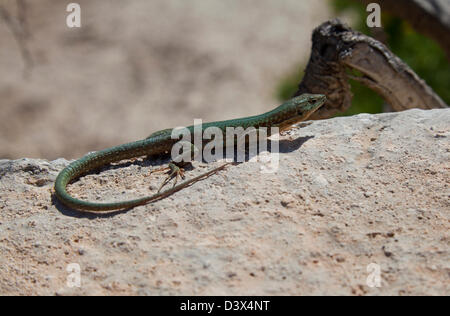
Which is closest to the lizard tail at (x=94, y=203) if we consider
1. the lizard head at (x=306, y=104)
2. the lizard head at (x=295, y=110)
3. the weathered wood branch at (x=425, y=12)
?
the lizard head at (x=295, y=110)

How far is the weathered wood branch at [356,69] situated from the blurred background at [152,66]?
3.79m

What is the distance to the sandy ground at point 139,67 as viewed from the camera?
1178 cm

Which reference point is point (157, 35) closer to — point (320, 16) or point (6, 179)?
point (320, 16)

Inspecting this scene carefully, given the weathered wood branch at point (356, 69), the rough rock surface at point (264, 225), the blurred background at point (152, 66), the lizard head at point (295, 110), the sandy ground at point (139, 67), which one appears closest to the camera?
the rough rock surface at point (264, 225)

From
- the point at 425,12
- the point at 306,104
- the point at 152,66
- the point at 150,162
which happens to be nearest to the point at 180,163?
the point at 150,162

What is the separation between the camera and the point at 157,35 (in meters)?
14.0

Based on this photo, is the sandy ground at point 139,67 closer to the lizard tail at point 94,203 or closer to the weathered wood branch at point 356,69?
the weathered wood branch at point 356,69

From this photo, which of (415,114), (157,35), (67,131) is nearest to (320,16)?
(157,35)

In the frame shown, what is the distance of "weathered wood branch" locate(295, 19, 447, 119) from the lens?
545 centimetres

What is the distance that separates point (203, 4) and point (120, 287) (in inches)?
509

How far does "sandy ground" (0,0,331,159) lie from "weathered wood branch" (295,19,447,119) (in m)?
5.97

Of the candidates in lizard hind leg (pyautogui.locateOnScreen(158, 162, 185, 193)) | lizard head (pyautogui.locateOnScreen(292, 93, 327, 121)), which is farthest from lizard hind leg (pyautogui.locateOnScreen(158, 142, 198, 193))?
lizard head (pyautogui.locateOnScreen(292, 93, 327, 121))

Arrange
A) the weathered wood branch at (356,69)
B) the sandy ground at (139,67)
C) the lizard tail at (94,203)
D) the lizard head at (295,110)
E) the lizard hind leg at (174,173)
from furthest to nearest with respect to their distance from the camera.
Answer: the sandy ground at (139,67) → the weathered wood branch at (356,69) → the lizard head at (295,110) → the lizard hind leg at (174,173) → the lizard tail at (94,203)

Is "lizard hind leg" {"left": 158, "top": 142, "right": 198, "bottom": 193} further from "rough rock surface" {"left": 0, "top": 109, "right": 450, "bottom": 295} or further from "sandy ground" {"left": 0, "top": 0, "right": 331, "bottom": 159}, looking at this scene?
"sandy ground" {"left": 0, "top": 0, "right": 331, "bottom": 159}
